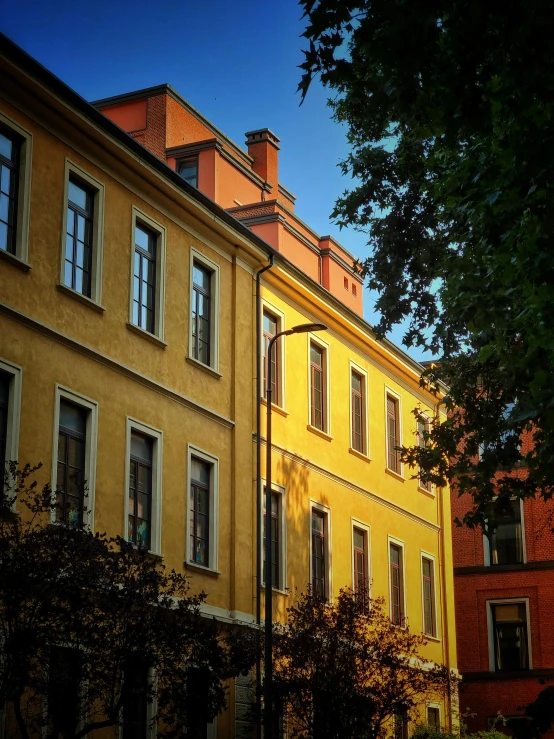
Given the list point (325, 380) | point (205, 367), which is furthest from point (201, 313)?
point (325, 380)

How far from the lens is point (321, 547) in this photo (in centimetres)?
3119

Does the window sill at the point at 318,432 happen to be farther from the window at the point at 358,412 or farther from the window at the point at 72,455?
the window at the point at 72,455

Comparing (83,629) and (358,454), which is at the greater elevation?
(358,454)

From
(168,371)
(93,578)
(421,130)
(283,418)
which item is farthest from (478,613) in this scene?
(421,130)

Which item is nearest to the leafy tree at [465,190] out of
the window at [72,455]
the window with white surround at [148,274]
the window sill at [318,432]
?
the window with white surround at [148,274]

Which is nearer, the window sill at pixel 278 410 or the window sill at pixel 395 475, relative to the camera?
the window sill at pixel 278 410

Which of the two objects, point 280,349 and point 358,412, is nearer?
point 280,349

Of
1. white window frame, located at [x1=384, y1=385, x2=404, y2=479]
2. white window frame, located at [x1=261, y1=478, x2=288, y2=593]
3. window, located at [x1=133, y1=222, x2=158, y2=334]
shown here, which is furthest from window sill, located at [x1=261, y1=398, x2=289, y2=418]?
white window frame, located at [x1=384, y1=385, x2=404, y2=479]

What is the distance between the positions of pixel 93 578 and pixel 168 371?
28.6ft

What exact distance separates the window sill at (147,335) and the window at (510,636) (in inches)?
959

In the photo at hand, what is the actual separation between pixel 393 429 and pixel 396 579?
4.31m

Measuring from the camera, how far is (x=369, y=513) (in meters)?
34.2

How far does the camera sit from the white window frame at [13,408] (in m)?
19.6

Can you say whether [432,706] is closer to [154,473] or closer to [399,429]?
[399,429]
